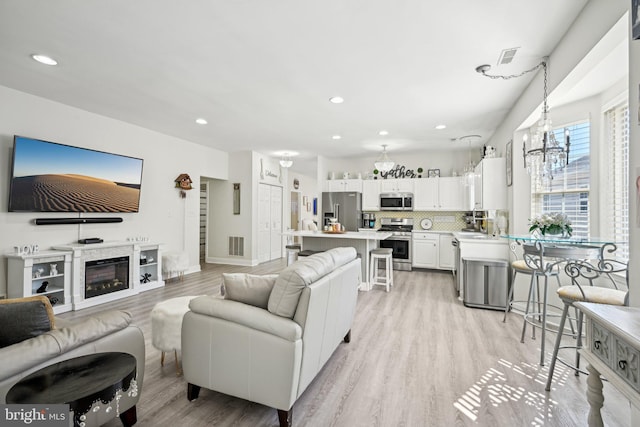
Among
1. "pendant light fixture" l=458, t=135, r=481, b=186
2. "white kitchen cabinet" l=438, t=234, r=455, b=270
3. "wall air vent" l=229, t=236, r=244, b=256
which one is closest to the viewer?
"pendant light fixture" l=458, t=135, r=481, b=186

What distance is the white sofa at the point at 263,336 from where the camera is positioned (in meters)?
1.68

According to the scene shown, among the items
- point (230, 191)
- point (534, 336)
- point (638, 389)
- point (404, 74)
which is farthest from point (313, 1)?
point (230, 191)

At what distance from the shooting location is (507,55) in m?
2.72

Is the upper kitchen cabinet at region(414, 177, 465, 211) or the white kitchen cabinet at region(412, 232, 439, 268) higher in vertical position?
the upper kitchen cabinet at region(414, 177, 465, 211)

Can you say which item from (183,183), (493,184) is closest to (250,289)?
(493,184)

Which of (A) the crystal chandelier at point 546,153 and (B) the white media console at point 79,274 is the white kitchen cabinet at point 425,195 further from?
(B) the white media console at point 79,274

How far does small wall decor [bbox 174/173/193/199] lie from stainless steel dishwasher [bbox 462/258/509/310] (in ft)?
16.6

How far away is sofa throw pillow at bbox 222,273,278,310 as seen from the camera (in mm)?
1919

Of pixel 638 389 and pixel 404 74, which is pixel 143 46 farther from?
pixel 638 389

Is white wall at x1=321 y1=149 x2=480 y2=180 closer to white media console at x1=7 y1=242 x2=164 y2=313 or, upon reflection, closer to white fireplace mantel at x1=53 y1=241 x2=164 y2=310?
white fireplace mantel at x1=53 y1=241 x2=164 y2=310

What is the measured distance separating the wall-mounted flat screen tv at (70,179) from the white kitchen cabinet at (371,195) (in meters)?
4.72

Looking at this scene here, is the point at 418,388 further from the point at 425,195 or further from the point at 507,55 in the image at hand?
the point at 425,195

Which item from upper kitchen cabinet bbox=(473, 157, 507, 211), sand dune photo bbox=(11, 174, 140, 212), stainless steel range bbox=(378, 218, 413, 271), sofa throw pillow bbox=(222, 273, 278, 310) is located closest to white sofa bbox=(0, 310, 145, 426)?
sofa throw pillow bbox=(222, 273, 278, 310)

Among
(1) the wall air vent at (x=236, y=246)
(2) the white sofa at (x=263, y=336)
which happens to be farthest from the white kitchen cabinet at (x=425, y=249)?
(2) the white sofa at (x=263, y=336)
